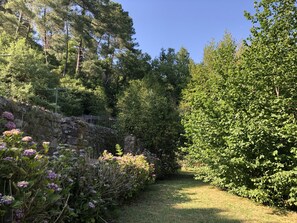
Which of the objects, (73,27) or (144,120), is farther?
(73,27)

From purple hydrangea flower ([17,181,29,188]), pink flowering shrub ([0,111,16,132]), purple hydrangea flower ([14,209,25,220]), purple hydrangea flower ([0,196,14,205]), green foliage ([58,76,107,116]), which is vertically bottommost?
purple hydrangea flower ([14,209,25,220])

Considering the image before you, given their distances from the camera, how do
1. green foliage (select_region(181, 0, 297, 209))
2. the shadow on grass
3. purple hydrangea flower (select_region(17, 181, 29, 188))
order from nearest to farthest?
1. purple hydrangea flower (select_region(17, 181, 29, 188))
2. the shadow on grass
3. green foliage (select_region(181, 0, 297, 209))

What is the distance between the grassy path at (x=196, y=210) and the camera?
4098 mm

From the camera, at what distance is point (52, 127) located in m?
6.28

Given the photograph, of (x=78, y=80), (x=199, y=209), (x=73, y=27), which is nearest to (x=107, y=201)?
(x=199, y=209)

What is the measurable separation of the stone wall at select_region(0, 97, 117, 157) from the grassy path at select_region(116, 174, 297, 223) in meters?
2.39

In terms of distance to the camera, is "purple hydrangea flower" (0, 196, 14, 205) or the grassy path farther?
the grassy path

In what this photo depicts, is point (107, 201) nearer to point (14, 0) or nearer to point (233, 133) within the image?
point (233, 133)

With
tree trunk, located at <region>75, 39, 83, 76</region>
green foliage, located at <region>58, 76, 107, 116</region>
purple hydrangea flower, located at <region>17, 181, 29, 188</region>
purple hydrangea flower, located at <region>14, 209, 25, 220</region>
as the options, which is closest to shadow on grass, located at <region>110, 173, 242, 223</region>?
purple hydrangea flower, located at <region>14, 209, 25, 220</region>

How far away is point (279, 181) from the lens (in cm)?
453

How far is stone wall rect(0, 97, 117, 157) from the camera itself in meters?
5.05

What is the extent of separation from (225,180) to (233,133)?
151cm

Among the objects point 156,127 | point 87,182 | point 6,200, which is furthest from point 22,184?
point 156,127

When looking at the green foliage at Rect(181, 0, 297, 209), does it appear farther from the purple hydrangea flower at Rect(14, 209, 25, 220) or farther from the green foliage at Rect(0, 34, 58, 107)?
the green foliage at Rect(0, 34, 58, 107)
